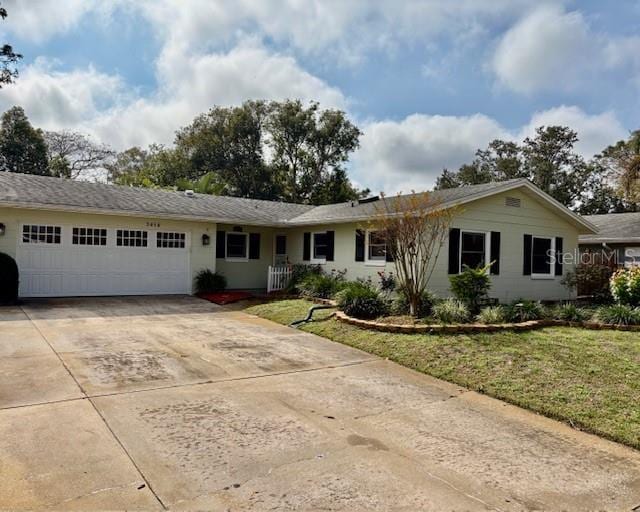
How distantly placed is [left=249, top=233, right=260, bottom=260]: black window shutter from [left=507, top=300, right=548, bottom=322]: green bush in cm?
976

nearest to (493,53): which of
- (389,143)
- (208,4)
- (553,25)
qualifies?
(553,25)

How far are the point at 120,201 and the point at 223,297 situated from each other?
4352mm

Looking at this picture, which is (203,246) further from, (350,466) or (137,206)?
(350,466)

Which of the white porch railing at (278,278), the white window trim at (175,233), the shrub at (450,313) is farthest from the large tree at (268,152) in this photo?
the shrub at (450,313)

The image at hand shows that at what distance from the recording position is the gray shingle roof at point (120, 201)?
12.7 m

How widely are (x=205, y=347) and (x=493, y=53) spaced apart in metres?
9.98

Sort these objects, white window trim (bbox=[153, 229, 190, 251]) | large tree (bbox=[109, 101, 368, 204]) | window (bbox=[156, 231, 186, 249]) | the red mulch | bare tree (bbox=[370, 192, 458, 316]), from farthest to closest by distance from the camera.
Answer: large tree (bbox=[109, 101, 368, 204])
window (bbox=[156, 231, 186, 249])
white window trim (bbox=[153, 229, 190, 251])
the red mulch
bare tree (bbox=[370, 192, 458, 316])

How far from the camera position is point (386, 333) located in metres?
8.36

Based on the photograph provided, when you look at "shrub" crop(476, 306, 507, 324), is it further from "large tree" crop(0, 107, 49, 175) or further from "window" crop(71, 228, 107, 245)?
"large tree" crop(0, 107, 49, 175)

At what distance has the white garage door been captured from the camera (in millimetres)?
12648

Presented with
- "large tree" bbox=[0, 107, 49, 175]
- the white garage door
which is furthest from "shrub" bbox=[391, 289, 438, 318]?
"large tree" bbox=[0, 107, 49, 175]

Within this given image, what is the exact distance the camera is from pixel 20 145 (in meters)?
30.0

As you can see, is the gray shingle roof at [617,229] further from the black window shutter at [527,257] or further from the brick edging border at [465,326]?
the brick edging border at [465,326]

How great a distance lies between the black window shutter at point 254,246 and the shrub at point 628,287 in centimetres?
1112
